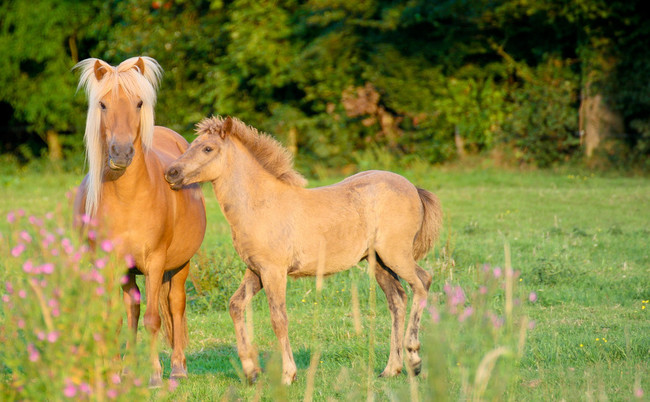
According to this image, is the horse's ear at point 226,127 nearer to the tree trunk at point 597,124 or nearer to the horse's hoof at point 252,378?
the horse's hoof at point 252,378

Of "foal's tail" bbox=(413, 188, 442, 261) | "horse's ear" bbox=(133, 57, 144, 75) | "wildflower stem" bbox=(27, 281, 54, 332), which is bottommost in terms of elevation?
"foal's tail" bbox=(413, 188, 442, 261)

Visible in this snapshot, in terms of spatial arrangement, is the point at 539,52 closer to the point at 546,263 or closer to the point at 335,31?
the point at 335,31

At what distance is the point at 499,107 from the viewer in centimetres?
1970

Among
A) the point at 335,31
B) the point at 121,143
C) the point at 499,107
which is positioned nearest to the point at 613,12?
the point at 499,107

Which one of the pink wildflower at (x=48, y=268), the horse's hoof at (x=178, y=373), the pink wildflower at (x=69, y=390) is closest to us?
the pink wildflower at (x=69, y=390)

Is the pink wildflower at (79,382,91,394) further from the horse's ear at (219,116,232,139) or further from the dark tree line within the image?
the dark tree line

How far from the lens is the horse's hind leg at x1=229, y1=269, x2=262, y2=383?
525 cm

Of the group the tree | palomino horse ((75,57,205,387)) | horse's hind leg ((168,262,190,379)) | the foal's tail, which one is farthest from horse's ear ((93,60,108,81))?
the tree

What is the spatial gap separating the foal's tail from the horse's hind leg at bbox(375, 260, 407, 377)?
0.91 feet

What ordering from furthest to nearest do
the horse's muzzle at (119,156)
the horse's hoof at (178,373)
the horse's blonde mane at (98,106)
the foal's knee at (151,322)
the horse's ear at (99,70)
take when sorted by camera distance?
1. the horse's hoof at (178,373)
2. the foal's knee at (151,322)
3. the horse's ear at (99,70)
4. the horse's blonde mane at (98,106)
5. the horse's muzzle at (119,156)

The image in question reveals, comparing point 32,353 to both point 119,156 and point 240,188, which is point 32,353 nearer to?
point 119,156

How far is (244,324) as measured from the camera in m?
5.37

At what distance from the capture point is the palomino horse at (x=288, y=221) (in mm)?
5230

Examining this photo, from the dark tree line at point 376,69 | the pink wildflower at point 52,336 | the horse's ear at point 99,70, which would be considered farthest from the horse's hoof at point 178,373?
the dark tree line at point 376,69
